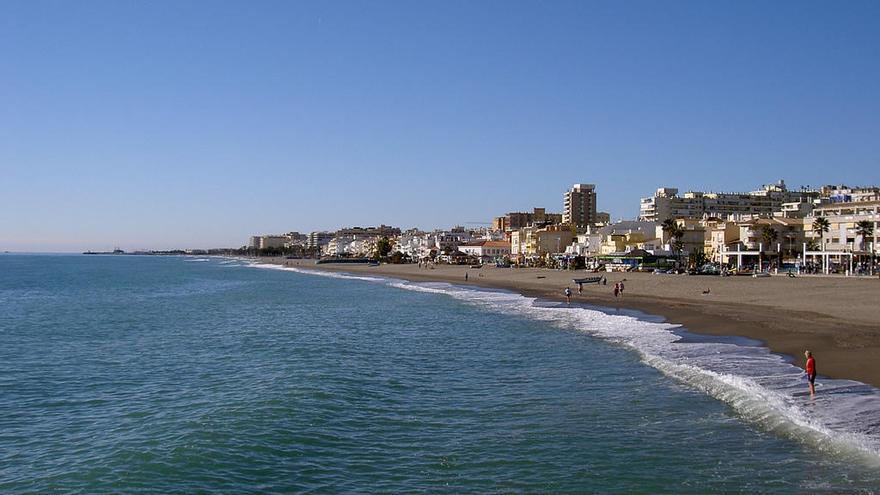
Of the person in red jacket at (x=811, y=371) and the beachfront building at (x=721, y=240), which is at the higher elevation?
the beachfront building at (x=721, y=240)

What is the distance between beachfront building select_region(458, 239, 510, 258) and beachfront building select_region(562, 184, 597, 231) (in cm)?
4177

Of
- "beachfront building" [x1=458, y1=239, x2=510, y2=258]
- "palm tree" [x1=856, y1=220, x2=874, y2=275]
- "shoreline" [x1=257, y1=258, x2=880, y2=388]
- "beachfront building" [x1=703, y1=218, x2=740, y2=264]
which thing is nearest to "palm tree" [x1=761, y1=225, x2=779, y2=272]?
"beachfront building" [x1=703, y1=218, x2=740, y2=264]

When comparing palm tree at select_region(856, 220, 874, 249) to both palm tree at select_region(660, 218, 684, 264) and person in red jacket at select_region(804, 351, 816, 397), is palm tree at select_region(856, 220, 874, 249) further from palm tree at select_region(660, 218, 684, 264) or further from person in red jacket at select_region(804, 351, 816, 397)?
person in red jacket at select_region(804, 351, 816, 397)

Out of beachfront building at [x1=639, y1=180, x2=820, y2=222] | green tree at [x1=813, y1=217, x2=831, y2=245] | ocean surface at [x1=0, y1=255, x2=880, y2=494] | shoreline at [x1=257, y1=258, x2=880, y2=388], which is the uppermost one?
beachfront building at [x1=639, y1=180, x2=820, y2=222]

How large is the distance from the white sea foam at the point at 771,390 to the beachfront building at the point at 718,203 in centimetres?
10609

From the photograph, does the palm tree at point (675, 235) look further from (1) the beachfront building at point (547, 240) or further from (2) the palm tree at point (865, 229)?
(1) the beachfront building at point (547, 240)

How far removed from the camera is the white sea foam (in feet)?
37.9

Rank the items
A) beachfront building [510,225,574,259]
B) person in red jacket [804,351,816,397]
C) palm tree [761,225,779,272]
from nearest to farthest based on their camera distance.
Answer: person in red jacket [804,351,816,397] → palm tree [761,225,779,272] → beachfront building [510,225,574,259]

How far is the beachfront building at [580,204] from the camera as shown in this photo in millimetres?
171625

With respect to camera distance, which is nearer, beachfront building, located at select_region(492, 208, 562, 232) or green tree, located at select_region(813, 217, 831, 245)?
green tree, located at select_region(813, 217, 831, 245)

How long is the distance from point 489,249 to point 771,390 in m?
114

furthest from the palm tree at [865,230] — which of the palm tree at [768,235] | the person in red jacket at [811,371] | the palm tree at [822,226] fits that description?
the person in red jacket at [811,371]

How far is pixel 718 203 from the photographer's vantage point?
424ft

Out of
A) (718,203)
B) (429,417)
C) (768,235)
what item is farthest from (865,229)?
(718,203)
